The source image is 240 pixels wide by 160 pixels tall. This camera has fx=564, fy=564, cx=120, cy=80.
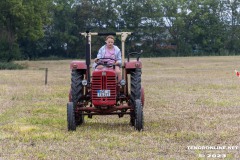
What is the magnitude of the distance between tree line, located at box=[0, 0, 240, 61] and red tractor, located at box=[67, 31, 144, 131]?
6112 centimetres

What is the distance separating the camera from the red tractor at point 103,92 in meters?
11.0

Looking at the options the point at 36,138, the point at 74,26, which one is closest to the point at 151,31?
the point at 74,26

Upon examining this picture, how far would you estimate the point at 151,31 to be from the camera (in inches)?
3169

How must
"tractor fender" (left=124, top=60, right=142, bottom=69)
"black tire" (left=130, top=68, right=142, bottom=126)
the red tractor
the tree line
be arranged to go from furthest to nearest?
1. the tree line
2. "tractor fender" (left=124, top=60, right=142, bottom=69)
3. "black tire" (left=130, top=68, right=142, bottom=126)
4. the red tractor

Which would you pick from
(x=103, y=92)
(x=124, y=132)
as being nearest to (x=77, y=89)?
(x=103, y=92)

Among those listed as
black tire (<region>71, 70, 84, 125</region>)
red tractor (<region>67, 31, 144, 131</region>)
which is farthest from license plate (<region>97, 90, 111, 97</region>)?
black tire (<region>71, 70, 84, 125</region>)

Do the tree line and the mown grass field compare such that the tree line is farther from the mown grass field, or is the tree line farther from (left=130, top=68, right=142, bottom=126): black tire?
(left=130, top=68, right=142, bottom=126): black tire

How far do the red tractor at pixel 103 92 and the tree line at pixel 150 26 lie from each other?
201ft

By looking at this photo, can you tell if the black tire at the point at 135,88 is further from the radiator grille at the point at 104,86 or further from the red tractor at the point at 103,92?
the radiator grille at the point at 104,86

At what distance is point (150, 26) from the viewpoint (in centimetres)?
8094

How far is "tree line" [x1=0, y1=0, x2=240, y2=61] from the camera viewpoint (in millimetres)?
76375

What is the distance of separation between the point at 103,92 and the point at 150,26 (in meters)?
70.6

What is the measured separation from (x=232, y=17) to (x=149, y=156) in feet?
261

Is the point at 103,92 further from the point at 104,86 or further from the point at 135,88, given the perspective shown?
the point at 135,88
